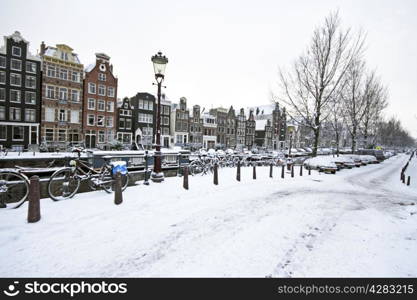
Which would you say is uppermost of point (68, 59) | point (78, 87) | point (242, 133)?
point (68, 59)

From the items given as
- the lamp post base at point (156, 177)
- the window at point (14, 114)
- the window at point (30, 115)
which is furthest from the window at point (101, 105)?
the lamp post base at point (156, 177)

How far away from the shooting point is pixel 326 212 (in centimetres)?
600

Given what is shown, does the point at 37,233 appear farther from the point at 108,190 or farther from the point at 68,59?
the point at 68,59

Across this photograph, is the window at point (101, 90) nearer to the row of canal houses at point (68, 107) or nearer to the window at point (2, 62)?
the row of canal houses at point (68, 107)

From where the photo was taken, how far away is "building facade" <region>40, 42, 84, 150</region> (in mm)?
29812

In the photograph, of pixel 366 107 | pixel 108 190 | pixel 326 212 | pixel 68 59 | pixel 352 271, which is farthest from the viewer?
pixel 68 59

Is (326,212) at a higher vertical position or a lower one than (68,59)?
lower

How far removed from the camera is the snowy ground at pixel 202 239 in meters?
3.03

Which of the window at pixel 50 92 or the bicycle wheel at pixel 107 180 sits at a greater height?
the window at pixel 50 92

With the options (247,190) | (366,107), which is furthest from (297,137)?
(247,190)

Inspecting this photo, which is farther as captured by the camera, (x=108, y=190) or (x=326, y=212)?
(x=108, y=190)

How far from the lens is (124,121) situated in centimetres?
3850

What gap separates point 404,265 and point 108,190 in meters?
6.88

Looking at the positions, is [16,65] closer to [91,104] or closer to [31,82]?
[31,82]
